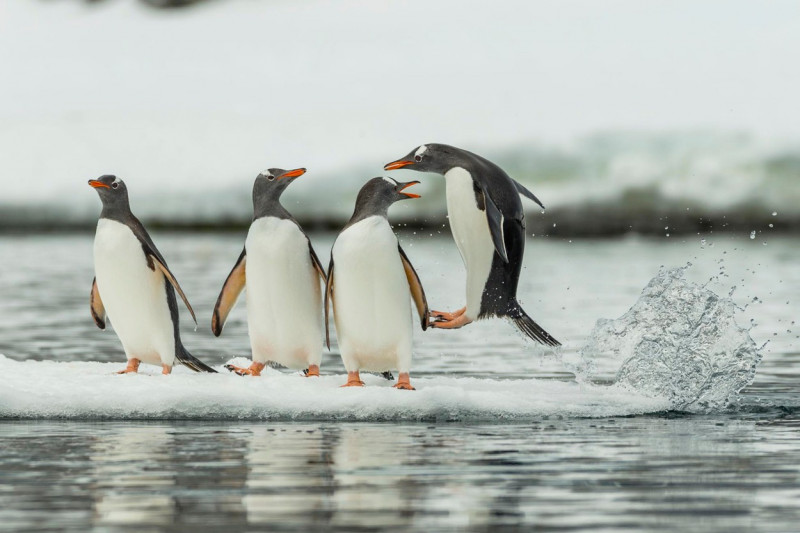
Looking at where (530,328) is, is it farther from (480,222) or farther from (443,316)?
(480,222)

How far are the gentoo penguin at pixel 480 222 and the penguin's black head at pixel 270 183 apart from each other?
2.79 ft

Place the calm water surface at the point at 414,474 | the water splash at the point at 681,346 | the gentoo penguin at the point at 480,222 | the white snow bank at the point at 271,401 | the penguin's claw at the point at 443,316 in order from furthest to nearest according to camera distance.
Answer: the penguin's claw at the point at 443,316 < the gentoo penguin at the point at 480,222 < the water splash at the point at 681,346 < the white snow bank at the point at 271,401 < the calm water surface at the point at 414,474

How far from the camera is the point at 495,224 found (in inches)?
424

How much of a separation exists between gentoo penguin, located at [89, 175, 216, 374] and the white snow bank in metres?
0.80

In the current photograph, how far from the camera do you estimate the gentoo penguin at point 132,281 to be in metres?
→ 10.9

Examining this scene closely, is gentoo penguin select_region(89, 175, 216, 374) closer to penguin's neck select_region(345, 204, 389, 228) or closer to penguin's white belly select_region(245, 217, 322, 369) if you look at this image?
penguin's white belly select_region(245, 217, 322, 369)

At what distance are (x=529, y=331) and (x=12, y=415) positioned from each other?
152 inches

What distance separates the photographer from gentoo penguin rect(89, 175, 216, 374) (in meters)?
10.9

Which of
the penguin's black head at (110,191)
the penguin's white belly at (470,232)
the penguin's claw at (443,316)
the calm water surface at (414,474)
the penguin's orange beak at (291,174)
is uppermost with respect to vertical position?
the penguin's orange beak at (291,174)

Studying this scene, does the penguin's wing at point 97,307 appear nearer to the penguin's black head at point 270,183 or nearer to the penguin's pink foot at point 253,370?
the penguin's pink foot at point 253,370

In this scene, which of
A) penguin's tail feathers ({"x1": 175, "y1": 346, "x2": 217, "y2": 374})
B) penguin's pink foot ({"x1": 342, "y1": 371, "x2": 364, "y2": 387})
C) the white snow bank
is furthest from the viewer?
penguin's tail feathers ({"x1": 175, "y1": 346, "x2": 217, "y2": 374})

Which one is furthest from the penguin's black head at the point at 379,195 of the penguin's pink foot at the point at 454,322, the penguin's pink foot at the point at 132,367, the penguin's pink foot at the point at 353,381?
the penguin's pink foot at the point at 132,367

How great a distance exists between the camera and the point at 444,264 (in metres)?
53.1

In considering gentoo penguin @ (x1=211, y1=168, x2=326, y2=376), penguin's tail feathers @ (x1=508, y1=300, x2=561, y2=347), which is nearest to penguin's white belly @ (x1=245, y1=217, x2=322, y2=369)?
gentoo penguin @ (x1=211, y1=168, x2=326, y2=376)
